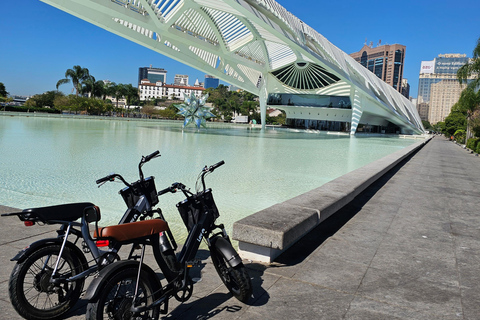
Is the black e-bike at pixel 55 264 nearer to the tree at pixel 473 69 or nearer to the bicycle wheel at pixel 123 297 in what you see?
the bicycle wheel at pixel 123 297

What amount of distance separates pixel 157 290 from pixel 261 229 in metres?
1.29

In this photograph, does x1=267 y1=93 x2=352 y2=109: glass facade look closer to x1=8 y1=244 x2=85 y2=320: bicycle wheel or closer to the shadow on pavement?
the shadow on pavement

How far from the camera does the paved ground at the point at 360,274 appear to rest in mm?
2553

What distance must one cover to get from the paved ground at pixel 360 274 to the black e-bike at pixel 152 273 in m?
0.22

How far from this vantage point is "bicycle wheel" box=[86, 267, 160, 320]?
1.90 metres

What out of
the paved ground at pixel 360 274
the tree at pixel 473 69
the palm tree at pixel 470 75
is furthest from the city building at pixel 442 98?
the paved ground at pixel 360 274

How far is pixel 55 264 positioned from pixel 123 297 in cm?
45

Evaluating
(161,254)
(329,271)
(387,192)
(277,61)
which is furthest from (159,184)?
(277,61)

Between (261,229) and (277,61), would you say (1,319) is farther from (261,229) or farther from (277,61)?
(277,61)

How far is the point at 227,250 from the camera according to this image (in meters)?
2.57

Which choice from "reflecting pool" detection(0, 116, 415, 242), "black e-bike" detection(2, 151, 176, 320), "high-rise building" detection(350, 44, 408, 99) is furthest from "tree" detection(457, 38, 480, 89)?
"high-rise building" detection(350, 44, 408, 99)

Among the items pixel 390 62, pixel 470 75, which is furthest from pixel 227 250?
pixel 390 62

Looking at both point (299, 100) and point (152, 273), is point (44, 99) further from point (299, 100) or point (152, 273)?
point (152, 273)

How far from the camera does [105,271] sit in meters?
1.93
